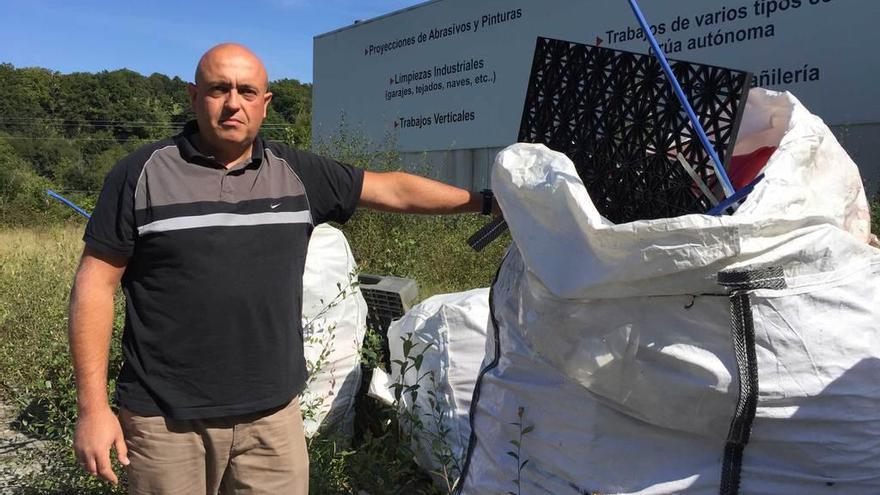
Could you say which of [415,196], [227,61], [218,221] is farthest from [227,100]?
[415,196]

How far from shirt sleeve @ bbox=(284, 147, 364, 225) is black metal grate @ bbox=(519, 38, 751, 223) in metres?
0.53

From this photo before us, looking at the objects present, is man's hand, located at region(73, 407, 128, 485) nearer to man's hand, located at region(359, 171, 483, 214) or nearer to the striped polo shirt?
the striped polo shirt

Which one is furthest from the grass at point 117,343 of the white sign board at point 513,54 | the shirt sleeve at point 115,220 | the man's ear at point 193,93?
the white sign board at point 513,54

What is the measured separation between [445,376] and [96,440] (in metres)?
1.42

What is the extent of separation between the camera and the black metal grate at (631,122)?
1.89m

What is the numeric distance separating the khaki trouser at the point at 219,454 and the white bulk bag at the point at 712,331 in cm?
82

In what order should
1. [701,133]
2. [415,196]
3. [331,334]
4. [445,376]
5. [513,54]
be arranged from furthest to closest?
[513,54]
[331,334]
[445,376]
[415,196]
[701,133]

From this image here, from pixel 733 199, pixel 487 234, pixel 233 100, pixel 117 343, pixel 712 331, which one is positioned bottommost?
pixel 117 343

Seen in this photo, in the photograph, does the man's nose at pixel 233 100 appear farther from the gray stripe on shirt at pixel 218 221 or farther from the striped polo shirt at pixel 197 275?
the gray stripe on shirt at pixel 218 221

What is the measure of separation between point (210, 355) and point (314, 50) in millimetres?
12862

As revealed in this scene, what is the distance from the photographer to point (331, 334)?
3.63m

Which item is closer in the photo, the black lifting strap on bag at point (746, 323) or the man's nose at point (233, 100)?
the black lifting strap on bag at point (746, 323)

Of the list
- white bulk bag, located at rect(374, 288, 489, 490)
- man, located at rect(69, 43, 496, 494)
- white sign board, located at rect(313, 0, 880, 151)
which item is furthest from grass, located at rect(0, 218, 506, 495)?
white sign board, located at rect(313, 0, 880, 151)

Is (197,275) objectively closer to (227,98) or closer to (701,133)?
(227,98)
